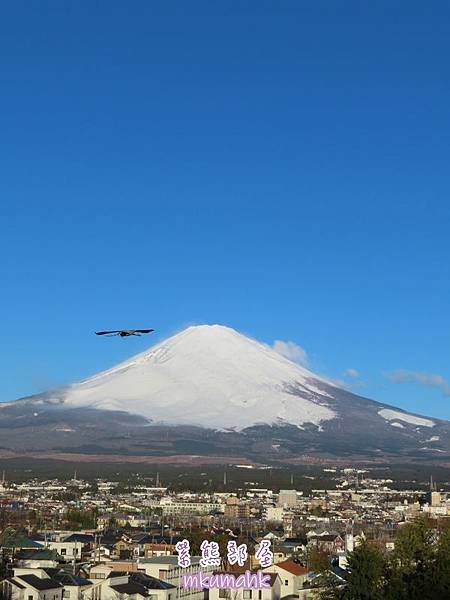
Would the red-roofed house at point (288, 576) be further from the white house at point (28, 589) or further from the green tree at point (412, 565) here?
Answer: the white house at point (28, 589)


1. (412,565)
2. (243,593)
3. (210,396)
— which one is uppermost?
(210,396)

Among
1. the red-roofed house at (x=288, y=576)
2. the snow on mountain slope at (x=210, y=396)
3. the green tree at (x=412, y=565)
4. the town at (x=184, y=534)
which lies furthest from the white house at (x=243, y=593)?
the snow on mountain slope at (x=210, y=396)

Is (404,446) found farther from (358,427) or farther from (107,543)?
(107,543)

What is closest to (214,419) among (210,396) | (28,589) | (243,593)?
(210,396)

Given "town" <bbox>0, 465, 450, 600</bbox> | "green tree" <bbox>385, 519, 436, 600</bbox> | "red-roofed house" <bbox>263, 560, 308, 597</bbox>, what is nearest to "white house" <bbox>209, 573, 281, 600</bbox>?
"town" <bbox>0, 465, 450, 600</bbox>

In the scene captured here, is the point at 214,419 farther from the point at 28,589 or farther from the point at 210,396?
the point at 28,589
